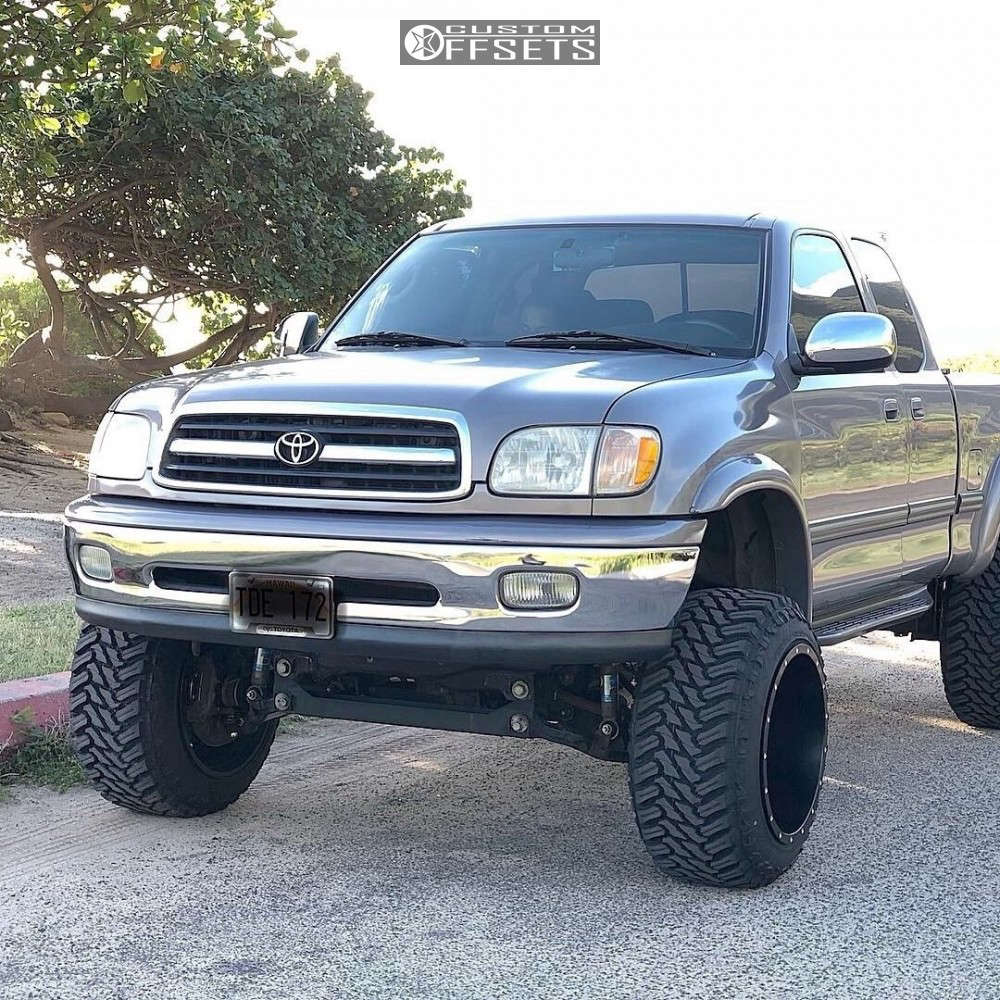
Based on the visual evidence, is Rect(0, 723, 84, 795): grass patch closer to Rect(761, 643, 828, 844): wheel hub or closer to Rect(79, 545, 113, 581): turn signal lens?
Rect(79, 545, 113, 581): turn signal lens

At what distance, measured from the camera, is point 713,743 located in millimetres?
4129

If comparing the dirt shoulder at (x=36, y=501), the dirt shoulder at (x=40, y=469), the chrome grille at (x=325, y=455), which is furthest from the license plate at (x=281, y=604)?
the dirt shoulder at (x=40, y=469)

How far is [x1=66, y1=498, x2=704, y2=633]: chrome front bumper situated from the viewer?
3.92 metres

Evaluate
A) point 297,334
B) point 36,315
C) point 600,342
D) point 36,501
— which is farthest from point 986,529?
point 36,315

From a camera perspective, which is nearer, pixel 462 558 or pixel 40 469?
pixel 462 558

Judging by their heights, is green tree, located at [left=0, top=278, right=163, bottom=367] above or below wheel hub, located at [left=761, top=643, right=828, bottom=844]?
below

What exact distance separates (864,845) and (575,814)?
890 mm

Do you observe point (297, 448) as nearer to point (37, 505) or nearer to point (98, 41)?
point (98, 41)

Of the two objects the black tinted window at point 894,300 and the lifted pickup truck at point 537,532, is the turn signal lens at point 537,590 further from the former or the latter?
the black tinted window at point 894,300

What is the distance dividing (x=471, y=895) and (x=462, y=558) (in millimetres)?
939

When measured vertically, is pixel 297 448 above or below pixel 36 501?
above

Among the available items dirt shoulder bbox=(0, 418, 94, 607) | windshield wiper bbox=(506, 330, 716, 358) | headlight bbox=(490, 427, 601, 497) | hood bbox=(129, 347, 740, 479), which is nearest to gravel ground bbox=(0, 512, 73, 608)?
dirt shoulder bbox=(0, 418, 94, 607)

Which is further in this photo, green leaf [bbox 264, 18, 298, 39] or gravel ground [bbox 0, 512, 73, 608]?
green leaf [bbox 264, 18, 298, 39]

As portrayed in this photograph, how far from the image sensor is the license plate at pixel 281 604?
160 inches
